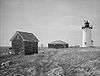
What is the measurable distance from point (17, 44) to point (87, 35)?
25210 millimetres

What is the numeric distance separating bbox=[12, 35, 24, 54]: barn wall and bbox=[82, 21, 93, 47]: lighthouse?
23479 mm

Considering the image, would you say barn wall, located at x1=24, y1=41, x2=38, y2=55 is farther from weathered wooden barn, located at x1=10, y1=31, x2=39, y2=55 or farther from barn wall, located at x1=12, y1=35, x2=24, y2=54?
barn wall, located at x1=12, y1=35, x2=24, y2=54

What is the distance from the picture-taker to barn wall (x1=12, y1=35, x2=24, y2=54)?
26.4 m

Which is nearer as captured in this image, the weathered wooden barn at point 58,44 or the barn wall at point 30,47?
the barn wall at point 30,47

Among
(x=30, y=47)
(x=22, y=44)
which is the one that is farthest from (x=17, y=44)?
(x=30, y=47)

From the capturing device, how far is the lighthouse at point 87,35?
135 ft

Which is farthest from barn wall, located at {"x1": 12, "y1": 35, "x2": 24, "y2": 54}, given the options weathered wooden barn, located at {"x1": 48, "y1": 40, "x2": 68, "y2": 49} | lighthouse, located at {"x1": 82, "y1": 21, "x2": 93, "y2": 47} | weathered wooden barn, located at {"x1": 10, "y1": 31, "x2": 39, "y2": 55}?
lighthouse, located at {"x1": 82, "y1": 21, "x2": 93, "y2": 47}

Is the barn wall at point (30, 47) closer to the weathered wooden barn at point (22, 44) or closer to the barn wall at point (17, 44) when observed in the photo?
the weathered wooden barn at point (22, 44)

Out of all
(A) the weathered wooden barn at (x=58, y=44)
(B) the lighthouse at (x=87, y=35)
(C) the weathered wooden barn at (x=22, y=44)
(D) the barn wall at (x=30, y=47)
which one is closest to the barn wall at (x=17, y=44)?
(C) the weathered wooden barn at (x=22, y=44)

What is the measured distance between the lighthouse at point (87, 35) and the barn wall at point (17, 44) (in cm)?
2348

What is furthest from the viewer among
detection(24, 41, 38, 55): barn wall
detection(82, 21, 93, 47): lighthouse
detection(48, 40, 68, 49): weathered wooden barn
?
detection(82, 21, 93, 47): lighthouse

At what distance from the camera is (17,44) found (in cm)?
2705

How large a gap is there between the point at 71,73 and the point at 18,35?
16.2 m

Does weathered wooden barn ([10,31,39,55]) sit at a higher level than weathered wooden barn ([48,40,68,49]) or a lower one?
higher
